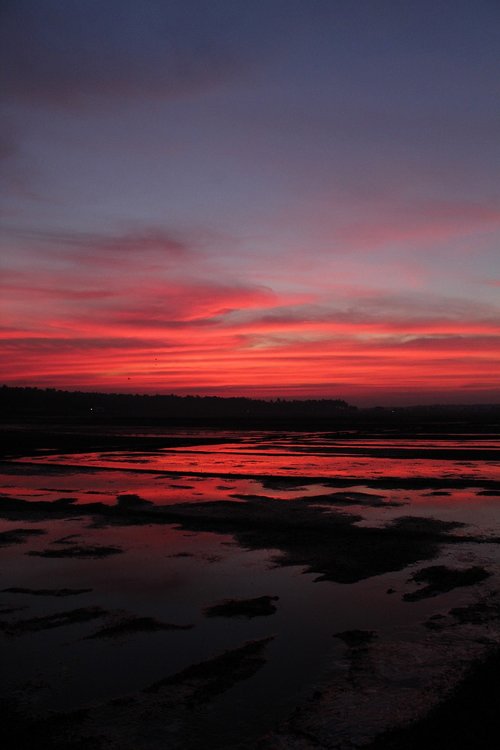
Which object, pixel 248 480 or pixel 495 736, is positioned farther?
pixel 248 480

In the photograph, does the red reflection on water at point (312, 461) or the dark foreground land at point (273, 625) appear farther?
the red reflection on water at point (312, 461)

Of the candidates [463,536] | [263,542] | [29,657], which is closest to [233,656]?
[29,657]

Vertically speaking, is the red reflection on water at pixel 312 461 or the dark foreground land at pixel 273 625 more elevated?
the red reflection on water at pixel 312 461

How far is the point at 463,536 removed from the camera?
12102 millimetres

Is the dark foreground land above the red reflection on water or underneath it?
underneath

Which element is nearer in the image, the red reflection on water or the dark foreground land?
the dark foreground land

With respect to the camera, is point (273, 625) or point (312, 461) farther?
Answer: point (312, 461)

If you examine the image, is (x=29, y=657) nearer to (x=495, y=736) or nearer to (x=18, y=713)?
(x=18, y=713)

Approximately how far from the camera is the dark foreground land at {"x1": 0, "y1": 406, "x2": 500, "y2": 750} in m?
4.98

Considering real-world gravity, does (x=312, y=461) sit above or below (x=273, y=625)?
above

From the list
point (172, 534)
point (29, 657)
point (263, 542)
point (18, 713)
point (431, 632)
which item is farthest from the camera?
point (172, 534)

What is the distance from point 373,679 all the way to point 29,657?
3.39m

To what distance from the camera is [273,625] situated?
287 inches

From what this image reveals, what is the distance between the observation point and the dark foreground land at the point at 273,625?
16.3ft
